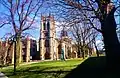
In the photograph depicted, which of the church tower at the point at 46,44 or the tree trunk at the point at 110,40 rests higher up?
the church tower at the point at 46,44

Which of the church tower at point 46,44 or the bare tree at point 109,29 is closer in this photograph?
the bare tree at point 109,29

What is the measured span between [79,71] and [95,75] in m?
2.17

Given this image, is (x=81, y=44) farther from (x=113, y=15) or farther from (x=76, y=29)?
(x=113, y=15)

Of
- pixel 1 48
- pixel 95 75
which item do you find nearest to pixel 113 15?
pixel 95 75

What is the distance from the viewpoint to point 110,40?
15.8m

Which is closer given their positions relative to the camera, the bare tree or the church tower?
the bare tree

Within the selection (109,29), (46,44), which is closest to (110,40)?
(109,29)

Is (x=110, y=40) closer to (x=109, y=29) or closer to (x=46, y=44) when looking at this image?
(x=109, y=29)

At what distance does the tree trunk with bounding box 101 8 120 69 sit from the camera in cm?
1551

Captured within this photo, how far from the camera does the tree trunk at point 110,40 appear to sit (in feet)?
50.9

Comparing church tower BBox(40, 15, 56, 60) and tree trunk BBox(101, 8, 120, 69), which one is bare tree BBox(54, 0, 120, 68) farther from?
church tower BBox(40, 15, 56, 60)

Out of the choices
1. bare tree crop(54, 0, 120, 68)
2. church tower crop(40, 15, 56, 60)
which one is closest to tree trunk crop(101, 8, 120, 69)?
bare tree crop(54, 0, 120, 68)

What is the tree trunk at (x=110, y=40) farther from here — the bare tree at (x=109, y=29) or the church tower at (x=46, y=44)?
the church tower at (x=46, y=44)

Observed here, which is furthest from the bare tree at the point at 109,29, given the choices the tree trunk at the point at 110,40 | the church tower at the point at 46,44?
the church tower at the point at 46,44
